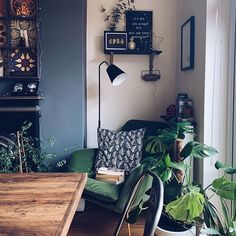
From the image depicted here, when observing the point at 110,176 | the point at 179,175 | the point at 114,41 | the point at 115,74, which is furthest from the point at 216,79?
the point at 114,41

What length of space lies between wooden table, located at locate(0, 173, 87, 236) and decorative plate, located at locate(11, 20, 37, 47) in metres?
1.91

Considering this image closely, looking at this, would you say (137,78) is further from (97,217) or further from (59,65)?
(97,217)

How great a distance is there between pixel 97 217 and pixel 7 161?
1005mm

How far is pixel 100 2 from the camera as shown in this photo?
12.2ft

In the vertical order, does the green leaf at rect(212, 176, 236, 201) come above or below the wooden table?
below

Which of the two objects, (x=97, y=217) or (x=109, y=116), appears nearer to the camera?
(x=97, y=217)

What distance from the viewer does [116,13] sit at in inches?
146

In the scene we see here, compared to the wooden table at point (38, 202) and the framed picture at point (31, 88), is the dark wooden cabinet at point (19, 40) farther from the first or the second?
the wooden table at point (38, 202)

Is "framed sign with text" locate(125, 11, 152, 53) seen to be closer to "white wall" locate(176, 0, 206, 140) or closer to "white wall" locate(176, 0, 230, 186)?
"white wall" locate(176, 0, 206, 140)

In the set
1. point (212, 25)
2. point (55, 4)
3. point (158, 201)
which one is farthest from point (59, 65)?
point (158, 201)

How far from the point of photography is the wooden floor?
8.96 feet

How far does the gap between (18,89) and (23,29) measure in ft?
2.07

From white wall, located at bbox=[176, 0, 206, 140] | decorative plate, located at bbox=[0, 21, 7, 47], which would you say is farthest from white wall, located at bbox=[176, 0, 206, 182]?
decorative plate, located at bbox=[0, 21, 7, 47]

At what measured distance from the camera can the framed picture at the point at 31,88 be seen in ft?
10.8
